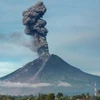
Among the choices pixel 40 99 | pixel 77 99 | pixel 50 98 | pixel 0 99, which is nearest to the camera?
pixel 50 98

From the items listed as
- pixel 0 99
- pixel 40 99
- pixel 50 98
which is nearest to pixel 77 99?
pixel 0 99

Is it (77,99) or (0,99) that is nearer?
(0,99)

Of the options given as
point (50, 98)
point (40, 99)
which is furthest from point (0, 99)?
point (50, 98)

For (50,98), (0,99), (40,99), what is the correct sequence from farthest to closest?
(0,99)
(40,99)
(50,98)

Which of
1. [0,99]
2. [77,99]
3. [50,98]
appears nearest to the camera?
[50,98]

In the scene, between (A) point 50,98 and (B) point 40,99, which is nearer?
(A) point 50,98

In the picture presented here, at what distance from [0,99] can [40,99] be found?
3370cm

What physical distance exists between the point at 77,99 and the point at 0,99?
112ft

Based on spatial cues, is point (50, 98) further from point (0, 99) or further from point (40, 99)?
point (0, 99)

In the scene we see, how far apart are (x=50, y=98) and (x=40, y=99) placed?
11698 millimetres

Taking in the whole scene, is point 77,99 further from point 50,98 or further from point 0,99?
point 50,98

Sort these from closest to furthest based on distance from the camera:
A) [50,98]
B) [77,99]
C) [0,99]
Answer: [50,98]
[0,99]
[77,99]

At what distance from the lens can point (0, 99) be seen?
430 ft

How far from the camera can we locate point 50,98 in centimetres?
8931
